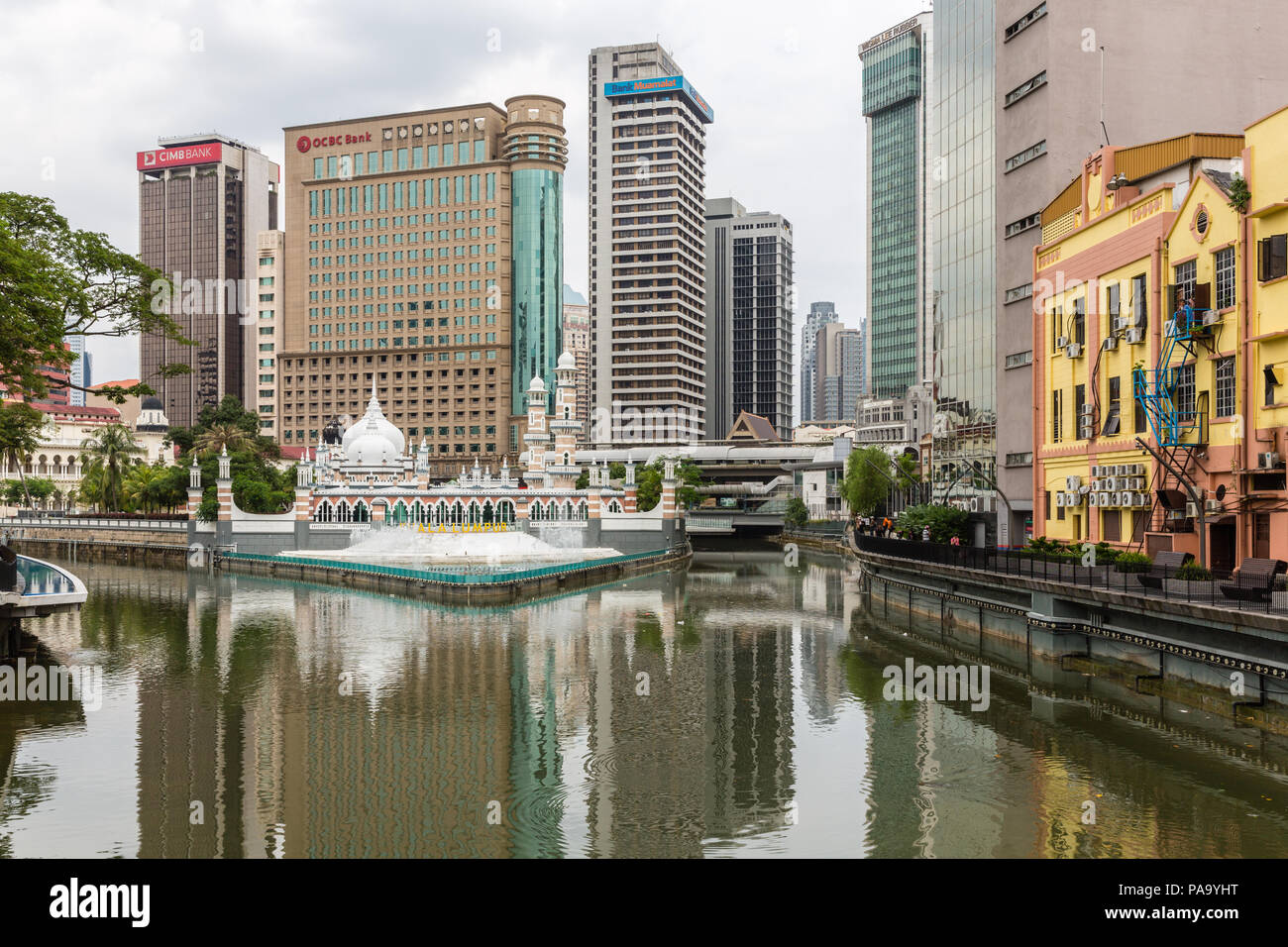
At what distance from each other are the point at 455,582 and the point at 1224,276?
33.5m

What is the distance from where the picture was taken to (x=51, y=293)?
2900cm

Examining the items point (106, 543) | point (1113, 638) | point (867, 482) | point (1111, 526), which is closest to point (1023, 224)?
point (1111, 526)

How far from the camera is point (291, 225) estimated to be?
169 m

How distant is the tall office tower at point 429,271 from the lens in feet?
521

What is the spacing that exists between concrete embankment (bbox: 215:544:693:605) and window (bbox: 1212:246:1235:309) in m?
31.6

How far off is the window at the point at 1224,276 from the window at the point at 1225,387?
1.81 meters

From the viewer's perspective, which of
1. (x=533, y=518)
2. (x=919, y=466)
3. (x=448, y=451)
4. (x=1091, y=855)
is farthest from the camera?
(x=448, y=451)

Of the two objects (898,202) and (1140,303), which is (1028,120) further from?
(898,202)

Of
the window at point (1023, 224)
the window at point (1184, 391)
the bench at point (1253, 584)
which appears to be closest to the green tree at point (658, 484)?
the window at point (1023, 224)

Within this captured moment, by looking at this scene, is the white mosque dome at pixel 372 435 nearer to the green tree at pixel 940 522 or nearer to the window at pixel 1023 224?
the green tree at pixel 940 522

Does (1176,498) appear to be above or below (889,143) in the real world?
below
